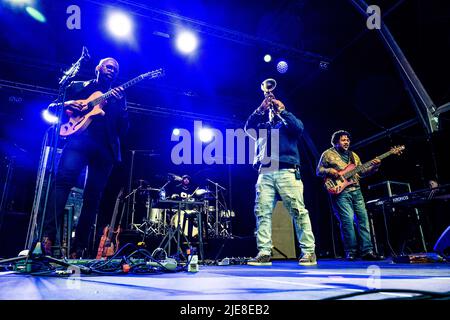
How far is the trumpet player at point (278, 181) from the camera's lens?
2941 millimetres

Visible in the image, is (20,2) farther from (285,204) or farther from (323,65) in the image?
(323,65)

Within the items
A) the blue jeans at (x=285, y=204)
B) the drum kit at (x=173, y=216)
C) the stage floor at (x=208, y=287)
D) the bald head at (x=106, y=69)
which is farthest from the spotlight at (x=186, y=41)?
the stage floor at (x=208, y=287)

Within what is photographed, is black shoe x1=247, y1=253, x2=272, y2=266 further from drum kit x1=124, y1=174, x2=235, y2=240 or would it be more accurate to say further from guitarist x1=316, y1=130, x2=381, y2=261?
drum kit x1=124, y1=174, x2=235, y2=240

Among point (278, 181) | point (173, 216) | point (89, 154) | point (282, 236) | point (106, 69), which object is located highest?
point (106, 69)

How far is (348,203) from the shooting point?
4242 millimetres

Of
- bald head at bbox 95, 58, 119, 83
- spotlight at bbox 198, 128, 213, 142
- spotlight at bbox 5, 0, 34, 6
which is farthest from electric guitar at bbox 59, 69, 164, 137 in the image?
spotlight at bbox 198, 128, 213, 142

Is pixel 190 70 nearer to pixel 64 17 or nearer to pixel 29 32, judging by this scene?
pixel 64 17

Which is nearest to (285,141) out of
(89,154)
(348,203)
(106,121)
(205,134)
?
(348,203)

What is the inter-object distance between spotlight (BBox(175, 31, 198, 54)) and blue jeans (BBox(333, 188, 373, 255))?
371 centimetres

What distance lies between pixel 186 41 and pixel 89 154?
11.7 feet

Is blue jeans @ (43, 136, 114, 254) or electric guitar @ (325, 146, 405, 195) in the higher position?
electric guitar @ (325, 146, 405, 195)

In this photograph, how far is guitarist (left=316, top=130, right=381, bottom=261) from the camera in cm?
407

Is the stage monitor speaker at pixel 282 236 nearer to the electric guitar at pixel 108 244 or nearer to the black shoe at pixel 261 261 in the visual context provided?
the black shoe at pixel 261 261
